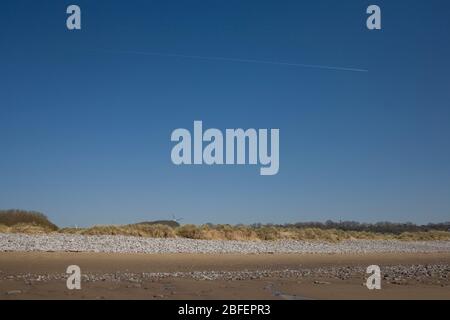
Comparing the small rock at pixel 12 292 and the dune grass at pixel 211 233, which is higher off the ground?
the small rock at pixel 12 292

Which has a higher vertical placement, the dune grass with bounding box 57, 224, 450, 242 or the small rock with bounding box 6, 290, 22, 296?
the small rock with bounding box 6, 290, 22, 296

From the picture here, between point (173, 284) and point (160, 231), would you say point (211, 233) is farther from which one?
point (173, 284)

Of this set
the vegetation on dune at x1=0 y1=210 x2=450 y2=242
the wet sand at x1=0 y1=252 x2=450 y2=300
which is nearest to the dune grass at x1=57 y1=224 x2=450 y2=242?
the vegetation on dune at x1=0 y1=210 x2=450 y2=242

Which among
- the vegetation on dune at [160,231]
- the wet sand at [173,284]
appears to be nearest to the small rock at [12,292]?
the wet sand at [173,284]

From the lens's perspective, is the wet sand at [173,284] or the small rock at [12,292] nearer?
the small rock at [12,292]

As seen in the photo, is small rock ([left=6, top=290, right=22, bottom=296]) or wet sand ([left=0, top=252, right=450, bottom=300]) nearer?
small rock ([left=6, top=290, right=22, bottom=296])

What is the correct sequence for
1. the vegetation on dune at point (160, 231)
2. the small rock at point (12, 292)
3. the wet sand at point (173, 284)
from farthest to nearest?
1. the vegetation on dune at point (160, 231)
2. the wet sand at point (173, 284)
3. the small rock at point (12, 292)

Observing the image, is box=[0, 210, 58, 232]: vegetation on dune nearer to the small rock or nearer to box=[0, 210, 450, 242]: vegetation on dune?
box=[0, 210, 450, 242]: vegetation on dune

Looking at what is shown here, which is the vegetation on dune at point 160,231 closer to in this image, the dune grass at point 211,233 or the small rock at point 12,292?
the dune grass at point 211,233

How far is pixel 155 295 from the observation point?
13633mm

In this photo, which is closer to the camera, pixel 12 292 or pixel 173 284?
pixel 12 292

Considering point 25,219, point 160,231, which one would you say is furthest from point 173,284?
point 25,219
